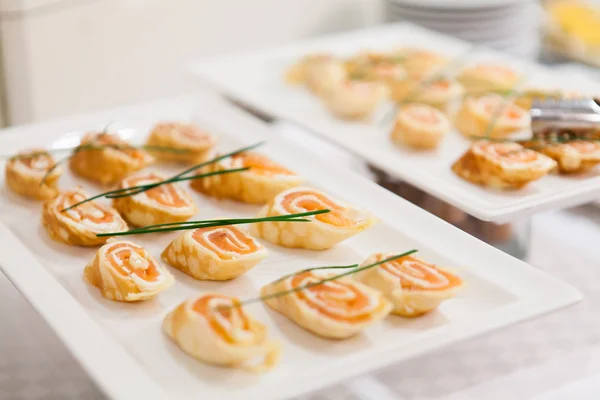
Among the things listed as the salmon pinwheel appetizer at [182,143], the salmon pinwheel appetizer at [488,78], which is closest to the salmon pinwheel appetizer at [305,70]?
the salmon pinwheel appetizer at [488,78]

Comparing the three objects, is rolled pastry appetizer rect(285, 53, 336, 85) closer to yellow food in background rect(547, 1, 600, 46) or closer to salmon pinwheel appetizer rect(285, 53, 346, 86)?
salmon pinwheel appetizer rect(285, 53, 346, 86)

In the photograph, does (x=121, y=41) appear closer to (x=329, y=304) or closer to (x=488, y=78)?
(x=488, y=78)

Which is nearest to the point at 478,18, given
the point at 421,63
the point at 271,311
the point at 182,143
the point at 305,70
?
the point at 421,63

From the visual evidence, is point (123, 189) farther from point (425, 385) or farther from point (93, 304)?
point (425, 385)

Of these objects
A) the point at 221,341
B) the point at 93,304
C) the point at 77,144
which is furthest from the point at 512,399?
the point at 77,144

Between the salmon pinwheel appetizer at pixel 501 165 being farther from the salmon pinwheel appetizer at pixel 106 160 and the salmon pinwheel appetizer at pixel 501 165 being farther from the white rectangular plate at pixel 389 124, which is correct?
the salmon pinwheel appetizer at pixel 106 160

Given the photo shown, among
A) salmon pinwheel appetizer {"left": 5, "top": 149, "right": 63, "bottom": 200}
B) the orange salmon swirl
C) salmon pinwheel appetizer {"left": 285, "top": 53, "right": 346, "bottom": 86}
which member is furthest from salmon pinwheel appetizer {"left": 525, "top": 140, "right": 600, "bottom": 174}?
salmon pinwheel appetizer {"left": 5, "top": 149, "right": 63, "bottom": 200}
